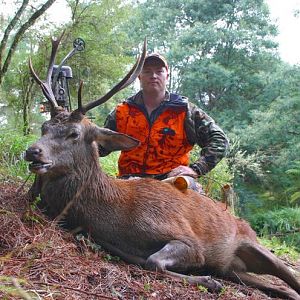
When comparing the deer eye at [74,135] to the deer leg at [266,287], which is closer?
the deer eye at [74,135]

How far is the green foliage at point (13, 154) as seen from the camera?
6996mm

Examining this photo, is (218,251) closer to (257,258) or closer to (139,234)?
(257,258)

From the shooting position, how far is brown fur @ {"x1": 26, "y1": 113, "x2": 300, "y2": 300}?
3926 millimetres

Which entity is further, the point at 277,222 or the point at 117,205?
the point at 277,222

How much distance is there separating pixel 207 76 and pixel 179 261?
71.4 feet

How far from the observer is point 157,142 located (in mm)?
5375

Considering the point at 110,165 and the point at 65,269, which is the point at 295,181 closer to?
the point at 110,165

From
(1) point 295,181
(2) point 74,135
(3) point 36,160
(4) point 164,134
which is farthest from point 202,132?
(1) point 295,181

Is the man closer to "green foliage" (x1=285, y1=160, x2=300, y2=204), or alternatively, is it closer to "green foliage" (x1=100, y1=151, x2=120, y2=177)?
"green foliage" (x1=100, y1=151, x2=120, y2=177)

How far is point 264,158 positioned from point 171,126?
14356 millimetres

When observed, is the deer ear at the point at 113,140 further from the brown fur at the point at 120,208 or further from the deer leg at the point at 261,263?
the deer leg at the point at 261,263

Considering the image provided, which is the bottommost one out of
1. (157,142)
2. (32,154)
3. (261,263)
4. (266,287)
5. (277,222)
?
(277,222)

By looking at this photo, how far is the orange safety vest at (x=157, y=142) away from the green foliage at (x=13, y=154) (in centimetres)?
195

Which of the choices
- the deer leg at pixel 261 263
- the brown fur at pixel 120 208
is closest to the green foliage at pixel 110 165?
the deer leg at pixel 261 263
